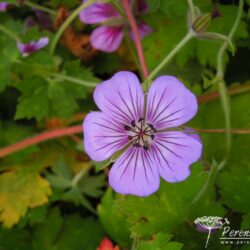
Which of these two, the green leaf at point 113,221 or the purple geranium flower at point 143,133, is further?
the green leaf at point 113,221

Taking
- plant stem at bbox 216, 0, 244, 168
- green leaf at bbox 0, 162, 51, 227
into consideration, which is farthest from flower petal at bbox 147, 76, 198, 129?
green leaf at bbox 0, 162, 51, 227

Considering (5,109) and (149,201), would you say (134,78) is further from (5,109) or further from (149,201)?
(5,109)

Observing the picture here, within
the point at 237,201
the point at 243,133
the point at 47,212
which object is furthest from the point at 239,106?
the point at 47,212

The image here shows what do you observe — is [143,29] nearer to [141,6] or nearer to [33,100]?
[141,6]

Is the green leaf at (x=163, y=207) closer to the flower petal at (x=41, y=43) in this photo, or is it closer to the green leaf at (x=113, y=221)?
the green leaf at (x=113, y=221)

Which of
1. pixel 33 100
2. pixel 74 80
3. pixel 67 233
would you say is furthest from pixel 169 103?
pixel 67 233

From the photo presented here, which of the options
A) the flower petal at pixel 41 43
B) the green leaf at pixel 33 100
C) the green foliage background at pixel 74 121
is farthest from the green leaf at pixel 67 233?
the flower petal at pixel 41 43

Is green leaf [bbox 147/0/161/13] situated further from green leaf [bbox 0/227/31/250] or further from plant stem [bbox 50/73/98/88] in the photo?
green leaf [bbox 0/227/31/250]

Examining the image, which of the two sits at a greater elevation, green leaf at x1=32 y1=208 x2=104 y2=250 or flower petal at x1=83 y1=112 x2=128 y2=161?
flower petal at x1=83 y1=112 x2=128 y2=161
